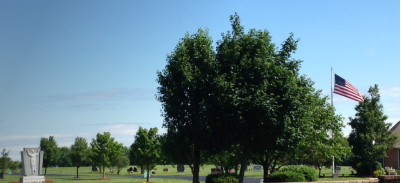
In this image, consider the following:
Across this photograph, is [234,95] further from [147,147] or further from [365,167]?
[365,167]

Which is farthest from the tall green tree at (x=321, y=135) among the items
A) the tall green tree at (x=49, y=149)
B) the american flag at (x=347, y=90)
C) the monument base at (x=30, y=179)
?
the tall green tree at (x=49, y=149)

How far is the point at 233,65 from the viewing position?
23188 millimetres

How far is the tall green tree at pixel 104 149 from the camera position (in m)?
54.9

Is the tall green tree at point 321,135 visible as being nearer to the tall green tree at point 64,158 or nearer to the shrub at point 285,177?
the shrub at point 285,177

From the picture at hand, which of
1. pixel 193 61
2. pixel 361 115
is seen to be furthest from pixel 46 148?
pixel 193 61

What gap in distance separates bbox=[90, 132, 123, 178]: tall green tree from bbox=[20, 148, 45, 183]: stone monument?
14470 millimetres

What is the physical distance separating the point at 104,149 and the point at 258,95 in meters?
37.4

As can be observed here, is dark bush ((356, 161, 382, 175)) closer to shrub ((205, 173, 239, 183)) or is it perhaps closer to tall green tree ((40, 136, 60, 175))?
shrub ((205, 173, 239, 183))

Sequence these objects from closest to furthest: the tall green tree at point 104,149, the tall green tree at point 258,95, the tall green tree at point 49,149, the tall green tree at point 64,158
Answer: the tall green tree at point 258,95
the tall green tree at point 104,149
the tall green tree at point 49,149
the tall green tree at point 64,158

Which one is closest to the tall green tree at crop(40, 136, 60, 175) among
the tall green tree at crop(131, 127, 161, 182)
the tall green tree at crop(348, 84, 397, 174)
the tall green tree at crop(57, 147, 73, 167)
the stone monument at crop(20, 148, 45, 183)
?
the tall green tree at crop(131, 127, 161, 182)

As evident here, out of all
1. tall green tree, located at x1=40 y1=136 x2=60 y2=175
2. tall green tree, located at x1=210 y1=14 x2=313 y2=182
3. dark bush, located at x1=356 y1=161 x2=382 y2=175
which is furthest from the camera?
tall green tree, located at x1=40 y1=136 x2=60 y2=175

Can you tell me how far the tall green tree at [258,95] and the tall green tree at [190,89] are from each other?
2.40 ft

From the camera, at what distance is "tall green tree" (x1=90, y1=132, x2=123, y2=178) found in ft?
180

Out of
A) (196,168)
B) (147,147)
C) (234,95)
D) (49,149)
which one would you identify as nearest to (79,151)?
(49,149)
